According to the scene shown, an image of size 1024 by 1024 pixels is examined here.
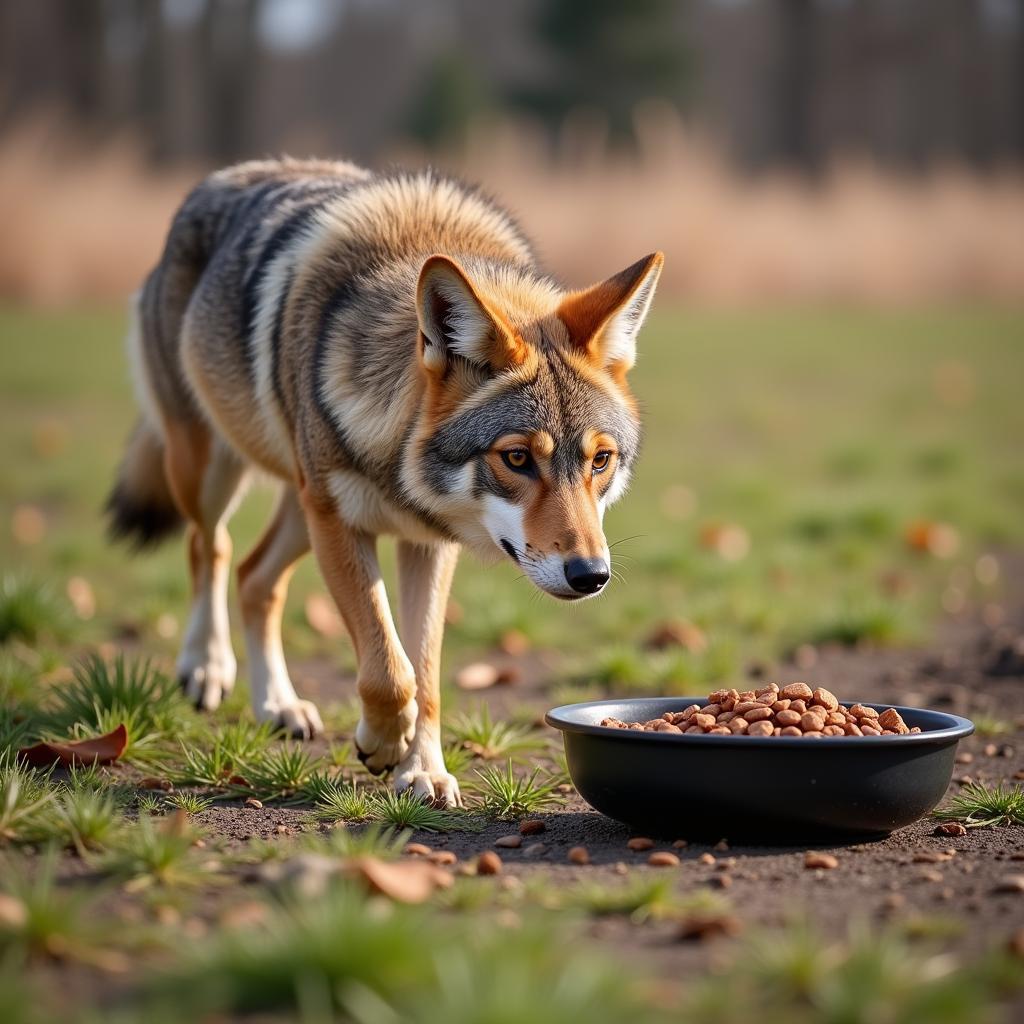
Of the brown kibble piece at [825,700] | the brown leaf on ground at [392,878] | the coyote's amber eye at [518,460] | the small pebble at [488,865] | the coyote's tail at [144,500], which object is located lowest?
the small pebble at [488,865]

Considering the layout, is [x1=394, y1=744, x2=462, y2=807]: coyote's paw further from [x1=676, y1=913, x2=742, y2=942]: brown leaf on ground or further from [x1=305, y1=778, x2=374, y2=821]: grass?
[x1=676, y1=913, x2=742, y2=942]: brown leaf on ground

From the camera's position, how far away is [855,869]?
301 cm

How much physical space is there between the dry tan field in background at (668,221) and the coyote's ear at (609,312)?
10.9m

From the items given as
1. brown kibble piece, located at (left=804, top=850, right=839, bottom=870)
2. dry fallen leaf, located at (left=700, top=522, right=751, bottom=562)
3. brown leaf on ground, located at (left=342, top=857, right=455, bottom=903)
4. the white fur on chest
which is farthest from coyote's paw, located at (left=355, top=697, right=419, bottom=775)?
dry fallen leaf, located at (left=700, top=522, right=751, bottom=562)

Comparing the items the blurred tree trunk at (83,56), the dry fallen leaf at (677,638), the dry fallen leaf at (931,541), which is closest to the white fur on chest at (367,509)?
the dry fallen leaf at (677,638)

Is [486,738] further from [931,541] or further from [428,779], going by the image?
[931,541]

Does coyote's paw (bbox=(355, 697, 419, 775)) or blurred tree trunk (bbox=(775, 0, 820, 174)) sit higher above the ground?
blurred tree trunk (bbox=(775, 0, 820, 174))

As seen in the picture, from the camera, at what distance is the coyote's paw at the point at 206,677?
4.77 meters

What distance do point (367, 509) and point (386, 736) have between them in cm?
68

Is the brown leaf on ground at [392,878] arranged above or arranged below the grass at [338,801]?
above

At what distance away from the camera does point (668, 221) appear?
50.3 ft

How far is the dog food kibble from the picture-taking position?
10.9 feet

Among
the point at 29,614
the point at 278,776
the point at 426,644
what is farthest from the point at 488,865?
the point at 29,614

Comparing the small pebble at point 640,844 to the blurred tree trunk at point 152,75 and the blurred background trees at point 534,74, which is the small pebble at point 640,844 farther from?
the blurred tree trunk at point 152,75
